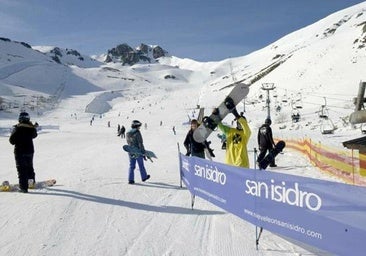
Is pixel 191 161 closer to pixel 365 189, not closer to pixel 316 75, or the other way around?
pixel 365 189

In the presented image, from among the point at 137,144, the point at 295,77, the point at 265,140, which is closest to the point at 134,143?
the point at 137,144

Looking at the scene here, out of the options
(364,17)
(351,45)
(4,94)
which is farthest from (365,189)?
(364,17)

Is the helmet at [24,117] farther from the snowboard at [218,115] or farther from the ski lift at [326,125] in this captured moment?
the ski lift at [326,125]

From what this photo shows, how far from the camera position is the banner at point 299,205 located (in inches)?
176

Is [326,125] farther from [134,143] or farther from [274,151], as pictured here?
[134,143]

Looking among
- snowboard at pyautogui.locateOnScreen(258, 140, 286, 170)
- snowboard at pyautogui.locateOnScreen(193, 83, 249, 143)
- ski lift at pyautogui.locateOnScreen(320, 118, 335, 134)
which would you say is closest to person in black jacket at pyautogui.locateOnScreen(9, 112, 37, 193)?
snowboard at pyautogui.locateOnScreen(193, 83, 249, 143)

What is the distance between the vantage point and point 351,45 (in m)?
79.9

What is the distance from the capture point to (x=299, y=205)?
5148 millimetres

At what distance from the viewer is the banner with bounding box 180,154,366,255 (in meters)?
4.48

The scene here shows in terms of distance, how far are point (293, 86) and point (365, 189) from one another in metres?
75.6

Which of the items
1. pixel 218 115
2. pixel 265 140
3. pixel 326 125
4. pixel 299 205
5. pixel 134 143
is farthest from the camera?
pixel 326 125

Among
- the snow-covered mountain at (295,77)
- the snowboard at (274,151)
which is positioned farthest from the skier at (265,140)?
the snow-covered mountain at (295,77)

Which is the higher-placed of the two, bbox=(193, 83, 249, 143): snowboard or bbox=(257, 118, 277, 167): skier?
bbox=(193, 83, 249, 143): snowboard

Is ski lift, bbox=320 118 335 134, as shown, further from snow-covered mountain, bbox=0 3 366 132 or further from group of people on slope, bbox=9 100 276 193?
group of people on slope, bbox=9 100 276 193
